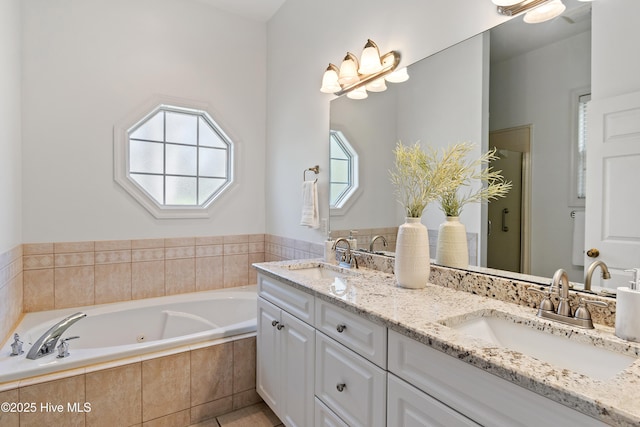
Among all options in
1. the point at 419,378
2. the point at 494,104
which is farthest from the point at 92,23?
the point at 419,378

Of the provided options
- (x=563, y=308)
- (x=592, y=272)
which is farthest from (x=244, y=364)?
(x=592, y=272)

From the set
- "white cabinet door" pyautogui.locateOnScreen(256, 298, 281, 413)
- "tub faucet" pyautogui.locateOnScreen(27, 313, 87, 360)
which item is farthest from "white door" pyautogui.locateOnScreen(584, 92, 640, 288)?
"tub faucet" pyautogui.locateOnScreen(27, 313, 87, 360)

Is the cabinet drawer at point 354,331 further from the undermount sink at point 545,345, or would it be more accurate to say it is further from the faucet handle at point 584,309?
the faucet handle at point 584,309

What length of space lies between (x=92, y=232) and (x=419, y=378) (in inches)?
104

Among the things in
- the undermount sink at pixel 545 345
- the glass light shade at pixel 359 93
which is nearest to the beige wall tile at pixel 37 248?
the glass light shade at pixel 359 93

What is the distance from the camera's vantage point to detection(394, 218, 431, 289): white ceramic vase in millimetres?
1494

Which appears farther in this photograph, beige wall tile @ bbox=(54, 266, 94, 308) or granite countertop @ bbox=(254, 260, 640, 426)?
beige wall tile @ bbox=(54, 266, 94, 308)

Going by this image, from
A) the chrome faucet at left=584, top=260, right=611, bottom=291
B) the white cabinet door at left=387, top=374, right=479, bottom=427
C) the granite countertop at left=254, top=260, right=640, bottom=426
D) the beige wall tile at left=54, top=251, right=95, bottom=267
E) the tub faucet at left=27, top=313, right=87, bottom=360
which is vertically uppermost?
the chrome faucet at left=584, top=260, right=611, bottom=291

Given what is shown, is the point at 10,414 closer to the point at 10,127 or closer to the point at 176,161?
the point at 10,127

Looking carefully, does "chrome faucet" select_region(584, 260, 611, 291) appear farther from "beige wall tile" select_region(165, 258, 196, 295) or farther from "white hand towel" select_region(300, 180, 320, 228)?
"beige wall tile" select_region(165, 258, 196, 295)

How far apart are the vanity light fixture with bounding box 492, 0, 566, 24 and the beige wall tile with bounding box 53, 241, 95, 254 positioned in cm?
299

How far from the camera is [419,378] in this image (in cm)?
102

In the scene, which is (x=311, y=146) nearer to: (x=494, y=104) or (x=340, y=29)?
(x=340, y=29)

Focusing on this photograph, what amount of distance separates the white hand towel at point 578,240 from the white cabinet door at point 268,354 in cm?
134
